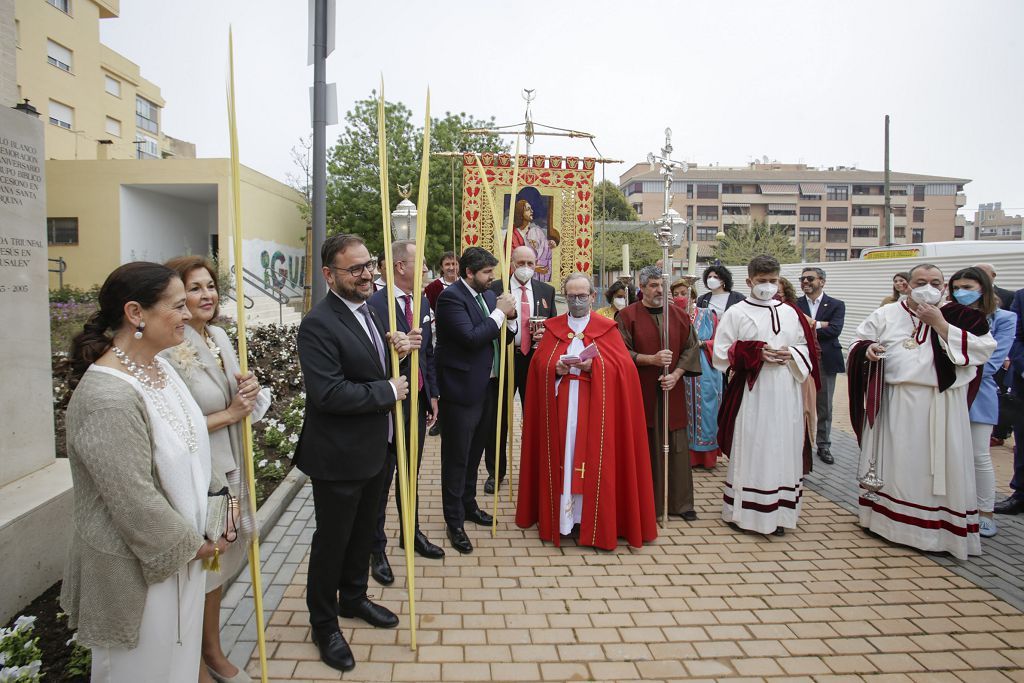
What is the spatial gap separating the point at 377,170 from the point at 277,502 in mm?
22329

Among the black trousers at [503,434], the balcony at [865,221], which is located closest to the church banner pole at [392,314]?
the black trousers at [503,434]

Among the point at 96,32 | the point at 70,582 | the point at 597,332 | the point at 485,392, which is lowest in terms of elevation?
the point at 70,582

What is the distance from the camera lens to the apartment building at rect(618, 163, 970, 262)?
67.8 meters

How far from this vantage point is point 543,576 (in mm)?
4164

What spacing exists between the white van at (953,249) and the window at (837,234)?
59.7 metres

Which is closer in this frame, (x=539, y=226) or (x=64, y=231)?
(x=539, y=226)

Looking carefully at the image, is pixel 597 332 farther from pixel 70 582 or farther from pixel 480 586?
pixel 70 582

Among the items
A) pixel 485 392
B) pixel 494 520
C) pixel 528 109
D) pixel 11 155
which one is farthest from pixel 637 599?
pixel 528 109

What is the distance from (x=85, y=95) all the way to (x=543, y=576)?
104 feet

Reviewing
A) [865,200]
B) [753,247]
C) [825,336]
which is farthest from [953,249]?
[865,200]

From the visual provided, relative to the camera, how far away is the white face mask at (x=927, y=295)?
4.52 m

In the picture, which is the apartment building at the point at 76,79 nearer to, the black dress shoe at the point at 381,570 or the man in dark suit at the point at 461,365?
the man in dark suit at the point at 461,365

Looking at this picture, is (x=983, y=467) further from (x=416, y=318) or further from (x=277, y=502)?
(x=277, y=502)

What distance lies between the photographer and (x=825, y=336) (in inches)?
283
